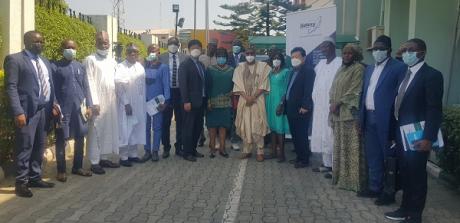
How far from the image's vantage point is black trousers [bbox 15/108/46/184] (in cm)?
652

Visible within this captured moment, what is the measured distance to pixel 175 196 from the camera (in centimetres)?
665

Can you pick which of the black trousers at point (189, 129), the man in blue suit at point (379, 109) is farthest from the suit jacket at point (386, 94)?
the black trousers at point (189, 129)

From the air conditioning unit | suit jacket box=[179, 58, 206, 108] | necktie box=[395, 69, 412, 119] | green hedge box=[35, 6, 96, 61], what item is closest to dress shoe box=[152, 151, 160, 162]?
suit jacket box=[179, 58, 206, 108]

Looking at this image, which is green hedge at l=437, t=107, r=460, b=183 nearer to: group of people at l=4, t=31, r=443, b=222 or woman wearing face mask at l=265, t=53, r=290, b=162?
group of people at l=4, t=31, r=443, b=222

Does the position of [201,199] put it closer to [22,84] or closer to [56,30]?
[22,84]

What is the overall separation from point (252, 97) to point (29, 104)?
388 cm

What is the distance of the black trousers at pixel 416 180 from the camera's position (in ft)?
17.9

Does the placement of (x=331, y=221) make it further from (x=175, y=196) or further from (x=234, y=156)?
(x=234, y=156)

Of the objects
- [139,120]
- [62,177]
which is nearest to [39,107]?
[62,177]

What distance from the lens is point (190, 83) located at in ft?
29.6

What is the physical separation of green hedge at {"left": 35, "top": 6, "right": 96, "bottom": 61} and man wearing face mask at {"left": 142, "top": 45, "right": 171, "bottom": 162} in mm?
2168

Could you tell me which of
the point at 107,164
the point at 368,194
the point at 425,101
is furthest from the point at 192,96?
the point at 425,101

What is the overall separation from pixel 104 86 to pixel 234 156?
2.85m

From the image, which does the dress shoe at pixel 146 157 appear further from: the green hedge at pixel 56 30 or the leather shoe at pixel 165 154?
the green hedge at pixel 56 30
